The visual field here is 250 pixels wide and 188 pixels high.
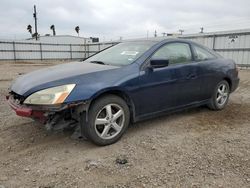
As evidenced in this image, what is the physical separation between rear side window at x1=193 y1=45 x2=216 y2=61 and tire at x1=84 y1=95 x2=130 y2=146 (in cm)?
191

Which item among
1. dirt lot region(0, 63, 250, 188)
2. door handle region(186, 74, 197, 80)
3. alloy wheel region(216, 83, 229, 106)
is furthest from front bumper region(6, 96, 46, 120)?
alloy wheel region(216, 83, 229, 106)

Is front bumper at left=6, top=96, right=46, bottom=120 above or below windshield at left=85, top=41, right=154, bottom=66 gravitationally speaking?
below

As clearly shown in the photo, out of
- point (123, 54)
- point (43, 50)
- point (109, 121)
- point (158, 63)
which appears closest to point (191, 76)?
point (158, 63)

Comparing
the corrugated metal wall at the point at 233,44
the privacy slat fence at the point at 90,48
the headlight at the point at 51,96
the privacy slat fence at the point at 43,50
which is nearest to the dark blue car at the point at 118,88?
the headlight at the point at 51,96

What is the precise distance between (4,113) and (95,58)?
7.12 feet

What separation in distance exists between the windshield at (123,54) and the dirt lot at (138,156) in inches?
43.9

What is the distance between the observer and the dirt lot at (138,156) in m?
2.57

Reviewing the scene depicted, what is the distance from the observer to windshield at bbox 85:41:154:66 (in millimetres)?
3815

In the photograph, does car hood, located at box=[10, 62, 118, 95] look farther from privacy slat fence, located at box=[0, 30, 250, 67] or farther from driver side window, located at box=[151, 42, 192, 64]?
privacy slat fence, located at box=[0, 30, 250, 67]

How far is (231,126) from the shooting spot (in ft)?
13.7

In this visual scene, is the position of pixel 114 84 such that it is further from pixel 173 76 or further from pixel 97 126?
pixel 173 76

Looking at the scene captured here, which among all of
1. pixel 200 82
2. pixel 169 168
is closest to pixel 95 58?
pixel 200 82

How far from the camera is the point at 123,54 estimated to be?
4.07m

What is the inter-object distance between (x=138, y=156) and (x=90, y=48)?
27.1 m
